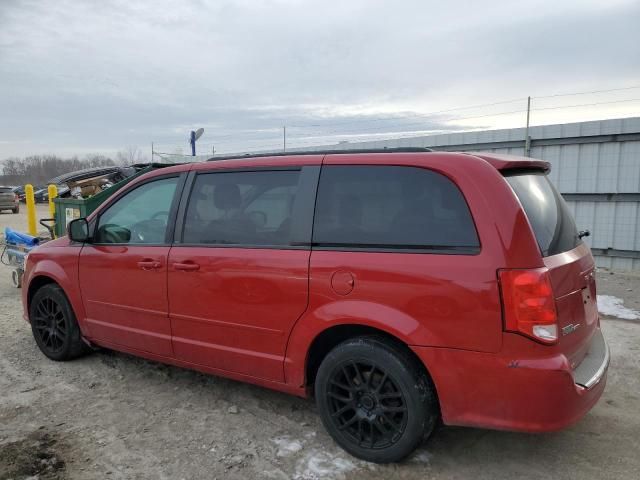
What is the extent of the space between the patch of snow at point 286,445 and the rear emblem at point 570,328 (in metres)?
1.66

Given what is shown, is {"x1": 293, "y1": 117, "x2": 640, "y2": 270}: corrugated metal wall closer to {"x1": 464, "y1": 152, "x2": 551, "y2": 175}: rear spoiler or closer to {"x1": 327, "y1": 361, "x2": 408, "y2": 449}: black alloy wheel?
{"x1": 464, "y1": 152, "x2": 551, "y2": 175}: rear spoiler

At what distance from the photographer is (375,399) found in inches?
113

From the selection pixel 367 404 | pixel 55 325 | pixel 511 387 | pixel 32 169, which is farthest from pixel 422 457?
pixel 32 169

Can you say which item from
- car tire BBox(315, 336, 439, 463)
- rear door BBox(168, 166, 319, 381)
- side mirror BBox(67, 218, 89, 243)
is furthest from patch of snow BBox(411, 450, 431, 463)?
side mirror BBox(67, 218, 89, 243)

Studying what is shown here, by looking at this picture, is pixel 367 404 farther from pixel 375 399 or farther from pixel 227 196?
pixel 227 196

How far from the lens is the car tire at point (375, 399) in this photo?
8.96ft

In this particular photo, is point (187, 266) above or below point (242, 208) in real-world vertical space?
below

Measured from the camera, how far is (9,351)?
16.2 ft

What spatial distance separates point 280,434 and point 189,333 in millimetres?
942

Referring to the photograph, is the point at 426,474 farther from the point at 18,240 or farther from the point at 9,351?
the point at 18,240

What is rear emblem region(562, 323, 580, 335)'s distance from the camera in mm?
2537

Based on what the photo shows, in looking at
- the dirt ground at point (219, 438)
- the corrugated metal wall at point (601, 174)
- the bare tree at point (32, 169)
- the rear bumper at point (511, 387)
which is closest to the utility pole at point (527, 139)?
the corrugated metal wall at point (601, 174)

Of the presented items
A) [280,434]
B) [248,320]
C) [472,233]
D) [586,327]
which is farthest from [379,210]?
[280,434]

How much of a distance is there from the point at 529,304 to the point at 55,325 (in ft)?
13.2
